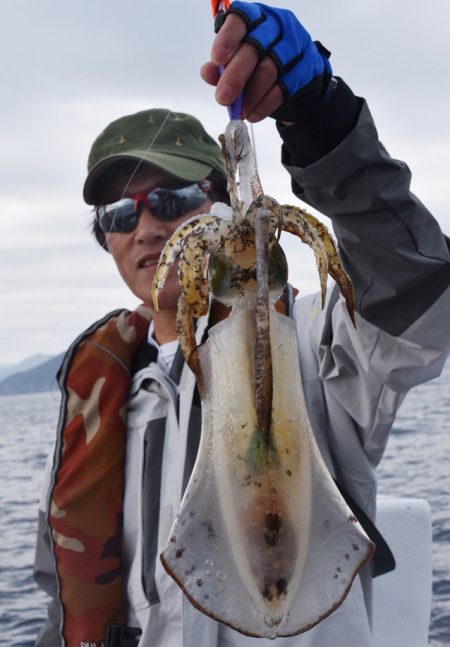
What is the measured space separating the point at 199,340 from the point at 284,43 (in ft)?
3.88

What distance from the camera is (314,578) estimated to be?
4.98 feet

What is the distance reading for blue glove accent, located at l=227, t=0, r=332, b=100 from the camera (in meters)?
2.04

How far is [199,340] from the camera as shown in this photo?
294 cm

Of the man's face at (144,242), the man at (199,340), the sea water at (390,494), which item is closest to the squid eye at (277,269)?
the man at (199,340)

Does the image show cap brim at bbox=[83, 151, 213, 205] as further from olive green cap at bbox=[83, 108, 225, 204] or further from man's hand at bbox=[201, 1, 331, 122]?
man's hand at bbox=[201, 1, 331, 122]

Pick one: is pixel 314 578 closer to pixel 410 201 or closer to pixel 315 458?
pixel 315 458

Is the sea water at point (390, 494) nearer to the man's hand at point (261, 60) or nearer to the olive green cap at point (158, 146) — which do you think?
the olive green cap at point (158, 146)

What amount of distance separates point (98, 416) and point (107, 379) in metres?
0.21

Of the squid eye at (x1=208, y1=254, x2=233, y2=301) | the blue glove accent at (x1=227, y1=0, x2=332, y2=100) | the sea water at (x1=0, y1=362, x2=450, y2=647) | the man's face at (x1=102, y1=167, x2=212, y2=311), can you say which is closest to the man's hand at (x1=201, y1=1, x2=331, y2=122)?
the blue glove accent at (x1=227, y1=0, x2=332, y2=100)

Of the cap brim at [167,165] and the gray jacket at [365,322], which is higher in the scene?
the cap brim at [167,165]

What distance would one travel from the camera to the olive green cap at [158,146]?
12.5ft

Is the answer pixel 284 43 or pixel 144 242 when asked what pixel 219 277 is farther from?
pixel 144 242

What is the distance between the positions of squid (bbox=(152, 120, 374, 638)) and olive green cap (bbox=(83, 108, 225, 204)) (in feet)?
7.34

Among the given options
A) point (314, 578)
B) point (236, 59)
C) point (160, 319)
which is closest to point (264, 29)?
point (236, 59)
